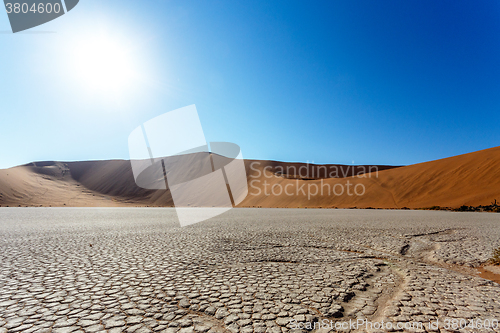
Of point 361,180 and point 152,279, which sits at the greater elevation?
point 152,279

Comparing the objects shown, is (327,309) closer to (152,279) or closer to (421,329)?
(421,329)

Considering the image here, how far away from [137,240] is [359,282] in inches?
235

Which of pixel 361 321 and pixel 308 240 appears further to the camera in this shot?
pixel 308 240

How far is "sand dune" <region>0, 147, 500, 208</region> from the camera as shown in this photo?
2662cm

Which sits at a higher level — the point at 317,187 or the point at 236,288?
the point at 236,288

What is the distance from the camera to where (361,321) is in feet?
7.84

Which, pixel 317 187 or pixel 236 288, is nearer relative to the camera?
pixel 236 288

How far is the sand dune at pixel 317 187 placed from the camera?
1048 inches

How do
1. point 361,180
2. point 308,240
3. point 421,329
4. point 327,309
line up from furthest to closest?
Result: point 361,180, point 308,240, point 327,309, point 421,329

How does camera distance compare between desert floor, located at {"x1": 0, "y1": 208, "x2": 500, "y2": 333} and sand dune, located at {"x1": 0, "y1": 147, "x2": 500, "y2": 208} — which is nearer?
desert floor, located at {"x1": 0, "y1": 208, "x2": 500, "y2": 333}

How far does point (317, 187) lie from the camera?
3706 centimetres

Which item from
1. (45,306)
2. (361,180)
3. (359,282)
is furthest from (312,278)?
(361,180)

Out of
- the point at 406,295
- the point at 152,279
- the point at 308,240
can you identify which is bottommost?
the point at 308,240

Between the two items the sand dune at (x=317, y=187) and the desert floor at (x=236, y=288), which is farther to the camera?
the sand dune at (x=317, y=187)
